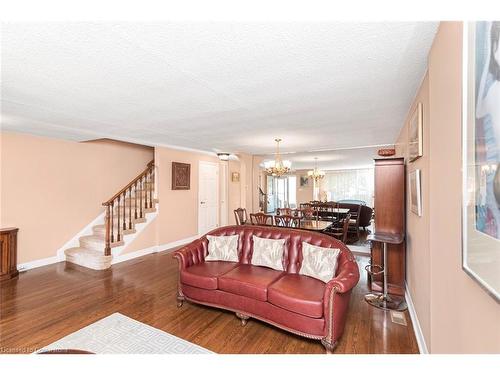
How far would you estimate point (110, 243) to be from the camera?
462 cm

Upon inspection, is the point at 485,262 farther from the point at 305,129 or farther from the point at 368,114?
the point at 305,129

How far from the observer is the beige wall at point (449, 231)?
0.96 m

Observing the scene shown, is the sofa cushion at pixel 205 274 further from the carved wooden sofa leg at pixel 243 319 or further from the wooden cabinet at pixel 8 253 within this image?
the wooden cabinet at pixel 8 253

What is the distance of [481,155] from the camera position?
0.86 m

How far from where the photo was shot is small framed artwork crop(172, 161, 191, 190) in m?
5.80

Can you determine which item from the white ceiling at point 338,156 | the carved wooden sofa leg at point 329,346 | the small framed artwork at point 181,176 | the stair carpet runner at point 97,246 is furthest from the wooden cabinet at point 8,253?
the white ceiling at point 338,156

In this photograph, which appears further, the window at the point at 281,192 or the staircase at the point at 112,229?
the window at the point at 281,192

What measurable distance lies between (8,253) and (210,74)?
4360 mm

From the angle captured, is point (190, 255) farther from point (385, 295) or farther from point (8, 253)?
point (8, 253)

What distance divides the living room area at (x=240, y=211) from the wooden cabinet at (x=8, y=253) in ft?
0.06

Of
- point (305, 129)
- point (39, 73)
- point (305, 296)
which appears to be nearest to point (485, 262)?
point (305, 296)

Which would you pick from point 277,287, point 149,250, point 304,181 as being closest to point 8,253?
point 149,250
